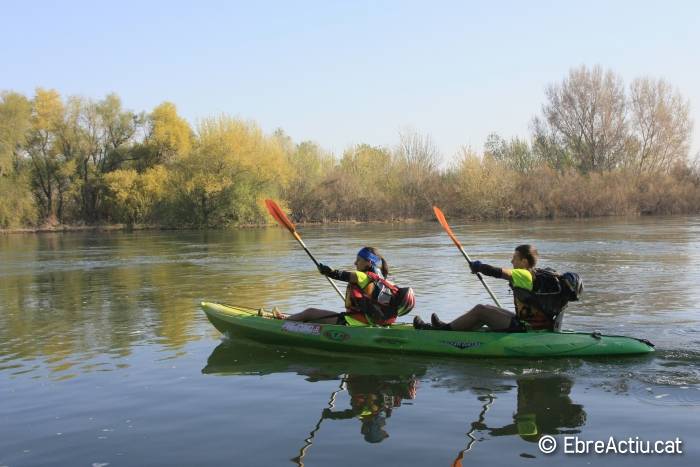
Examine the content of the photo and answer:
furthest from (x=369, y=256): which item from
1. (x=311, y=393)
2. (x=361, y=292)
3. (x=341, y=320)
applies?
(x=311, y=393)

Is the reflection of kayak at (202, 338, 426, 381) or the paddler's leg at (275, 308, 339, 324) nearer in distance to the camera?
the reflection of kayak at (202, 338, 426, 381)

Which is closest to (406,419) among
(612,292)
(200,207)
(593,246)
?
(612,292)

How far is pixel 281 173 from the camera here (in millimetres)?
46594

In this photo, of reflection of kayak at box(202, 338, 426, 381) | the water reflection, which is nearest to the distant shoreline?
reflection of kayak at box(202, 338, 426, 381)

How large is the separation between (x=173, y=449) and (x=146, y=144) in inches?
1811

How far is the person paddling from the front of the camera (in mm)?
6906

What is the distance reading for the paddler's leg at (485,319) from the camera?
24.3 ft

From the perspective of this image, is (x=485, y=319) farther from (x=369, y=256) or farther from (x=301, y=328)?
(x=301, y=328)

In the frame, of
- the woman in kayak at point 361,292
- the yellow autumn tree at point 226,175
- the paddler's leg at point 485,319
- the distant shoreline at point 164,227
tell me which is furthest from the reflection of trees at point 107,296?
the distant shoreline at point 164,227

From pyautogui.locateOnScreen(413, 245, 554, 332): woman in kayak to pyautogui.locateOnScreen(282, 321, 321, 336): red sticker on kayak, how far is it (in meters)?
1.09

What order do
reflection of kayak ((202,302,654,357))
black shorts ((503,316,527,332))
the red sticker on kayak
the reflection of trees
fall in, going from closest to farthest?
1. reflection of kayak ((202,302,654,357))
2. black shorts ((503,316,527,332))
3. the red sticker on kayak
4. the reflection of trees

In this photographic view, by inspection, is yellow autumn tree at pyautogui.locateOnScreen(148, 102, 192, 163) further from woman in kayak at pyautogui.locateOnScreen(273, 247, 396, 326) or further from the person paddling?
the person paddling

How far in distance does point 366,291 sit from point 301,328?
906mm

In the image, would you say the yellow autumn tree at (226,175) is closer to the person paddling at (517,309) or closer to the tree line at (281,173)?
the tree line at (281,173)
